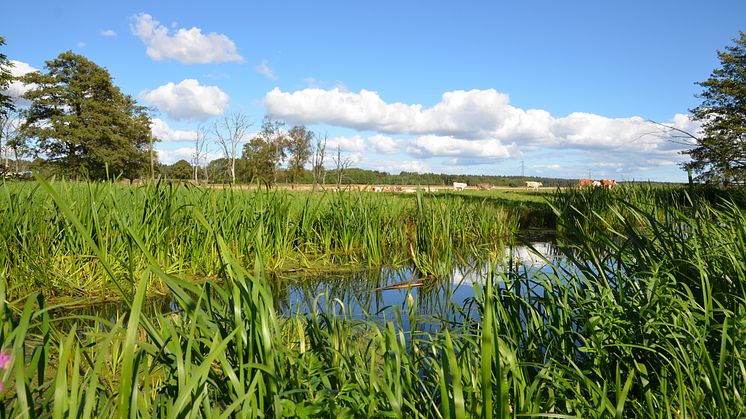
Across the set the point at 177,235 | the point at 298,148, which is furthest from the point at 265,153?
the point at 177,235

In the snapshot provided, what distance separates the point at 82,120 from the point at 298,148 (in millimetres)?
24634

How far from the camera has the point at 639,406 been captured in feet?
6.15

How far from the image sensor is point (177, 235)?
5.34 metres

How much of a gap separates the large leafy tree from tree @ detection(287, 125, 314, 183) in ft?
67.2

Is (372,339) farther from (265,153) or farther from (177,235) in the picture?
(265,153)

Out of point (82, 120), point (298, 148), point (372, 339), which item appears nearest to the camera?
point (372, 339)

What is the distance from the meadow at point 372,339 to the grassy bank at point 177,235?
1.4 inches

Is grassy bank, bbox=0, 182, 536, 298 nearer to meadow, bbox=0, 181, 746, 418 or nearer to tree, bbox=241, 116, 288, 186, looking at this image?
meadow, bbox=0, 181, 746, 418

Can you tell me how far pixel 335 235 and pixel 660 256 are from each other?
186 inches

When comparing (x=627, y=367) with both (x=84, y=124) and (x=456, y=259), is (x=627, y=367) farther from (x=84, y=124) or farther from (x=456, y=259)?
(x=84, y=124)

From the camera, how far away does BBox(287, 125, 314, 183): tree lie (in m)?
54.2

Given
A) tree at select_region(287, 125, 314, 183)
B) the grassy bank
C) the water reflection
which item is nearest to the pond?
the water reflection

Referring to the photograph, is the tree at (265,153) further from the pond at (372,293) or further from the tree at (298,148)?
the pond at (372,293)

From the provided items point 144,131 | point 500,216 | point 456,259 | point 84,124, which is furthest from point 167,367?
point 144,131
